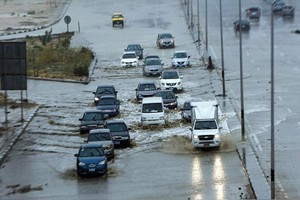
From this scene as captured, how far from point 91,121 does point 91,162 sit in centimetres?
1121

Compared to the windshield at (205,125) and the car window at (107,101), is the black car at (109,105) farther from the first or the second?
the windshield at (205,125)

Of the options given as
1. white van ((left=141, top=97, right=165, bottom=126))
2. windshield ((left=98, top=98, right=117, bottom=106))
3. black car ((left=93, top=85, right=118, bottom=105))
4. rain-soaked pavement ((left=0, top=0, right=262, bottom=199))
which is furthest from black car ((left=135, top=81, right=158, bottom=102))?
white van ((left=141, top=97, right=165, bottom=126))

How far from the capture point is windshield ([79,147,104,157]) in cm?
4147

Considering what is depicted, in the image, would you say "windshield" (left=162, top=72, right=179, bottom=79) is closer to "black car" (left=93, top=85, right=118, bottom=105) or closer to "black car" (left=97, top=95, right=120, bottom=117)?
"black car" (left=93, top=85, right=118, bottom=105)

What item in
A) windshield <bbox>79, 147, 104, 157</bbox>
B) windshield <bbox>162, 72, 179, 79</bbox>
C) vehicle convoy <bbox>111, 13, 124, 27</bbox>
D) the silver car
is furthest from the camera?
vehicle convoy <bbox>111, 13, 124, 27</bbox>

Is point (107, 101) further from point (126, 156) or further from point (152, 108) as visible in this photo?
point (126, 156)

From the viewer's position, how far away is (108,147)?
1743 inches

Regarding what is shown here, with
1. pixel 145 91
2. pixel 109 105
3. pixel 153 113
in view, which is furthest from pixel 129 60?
pixel 153 113

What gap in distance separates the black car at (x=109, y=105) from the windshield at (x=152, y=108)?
3117 millimetres

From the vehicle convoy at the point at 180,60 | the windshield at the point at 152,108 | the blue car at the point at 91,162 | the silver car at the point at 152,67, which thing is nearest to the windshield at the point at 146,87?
the windshield at the point at 152,108

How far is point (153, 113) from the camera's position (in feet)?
173

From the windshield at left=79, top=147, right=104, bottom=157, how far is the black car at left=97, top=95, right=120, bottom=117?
13.9 metres

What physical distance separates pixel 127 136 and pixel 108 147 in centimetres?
327

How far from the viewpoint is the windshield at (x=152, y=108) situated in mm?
53125
